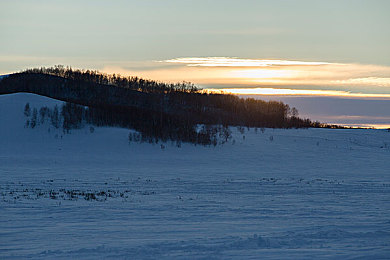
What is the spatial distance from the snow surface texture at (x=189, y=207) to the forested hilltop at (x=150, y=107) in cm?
1088

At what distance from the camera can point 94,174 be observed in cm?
2542

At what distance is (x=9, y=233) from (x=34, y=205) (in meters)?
3.92

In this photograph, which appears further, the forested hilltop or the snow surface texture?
the forested hilltop

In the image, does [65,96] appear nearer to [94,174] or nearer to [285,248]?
[94,174]

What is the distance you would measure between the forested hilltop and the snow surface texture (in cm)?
1088

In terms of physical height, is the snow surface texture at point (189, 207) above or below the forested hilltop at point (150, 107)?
below

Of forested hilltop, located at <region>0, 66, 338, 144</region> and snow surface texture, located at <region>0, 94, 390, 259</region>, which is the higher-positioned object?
forested hilltop, located at <region>0, 66, 338, 144</region>

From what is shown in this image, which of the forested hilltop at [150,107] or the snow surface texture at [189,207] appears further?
the forested hilltop at [150,107]

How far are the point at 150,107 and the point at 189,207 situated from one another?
237 feet

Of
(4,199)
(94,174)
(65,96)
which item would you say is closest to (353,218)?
(4,199)

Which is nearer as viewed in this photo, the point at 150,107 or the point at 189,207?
the point at 189,207

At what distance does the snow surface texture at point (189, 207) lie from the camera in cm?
923

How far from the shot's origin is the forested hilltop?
4766 cm

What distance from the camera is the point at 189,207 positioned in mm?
14203
